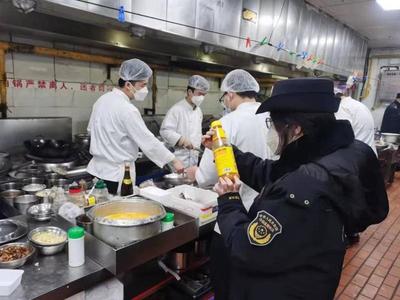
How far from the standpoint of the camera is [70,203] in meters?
1.62

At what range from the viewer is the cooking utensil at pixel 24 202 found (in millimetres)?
1735

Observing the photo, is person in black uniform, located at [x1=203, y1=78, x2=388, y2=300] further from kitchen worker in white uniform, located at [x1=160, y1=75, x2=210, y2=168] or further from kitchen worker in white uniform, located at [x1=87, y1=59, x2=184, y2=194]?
kitchen worker in white uniform, located at [x1=160, y1=75, x2=210, y2=168]

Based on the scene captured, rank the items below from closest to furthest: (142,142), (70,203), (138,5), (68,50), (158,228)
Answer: (158,228), (70,203), (142,142), (138,5), (68,50)

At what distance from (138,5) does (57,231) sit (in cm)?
198

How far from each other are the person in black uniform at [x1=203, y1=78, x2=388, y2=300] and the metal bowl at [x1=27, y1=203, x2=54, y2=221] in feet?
3.30

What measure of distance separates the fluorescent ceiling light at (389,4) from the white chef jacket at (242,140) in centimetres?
375

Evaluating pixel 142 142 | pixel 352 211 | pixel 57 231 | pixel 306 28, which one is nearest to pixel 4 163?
pixel 142 142

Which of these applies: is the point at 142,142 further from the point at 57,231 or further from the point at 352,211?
the point at 352,211

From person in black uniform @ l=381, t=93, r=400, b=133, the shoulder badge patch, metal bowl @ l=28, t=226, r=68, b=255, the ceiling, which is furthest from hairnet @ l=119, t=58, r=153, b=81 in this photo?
person in black uniform @ l=381, t=93, r=400, b=133

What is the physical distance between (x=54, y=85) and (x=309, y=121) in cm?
302

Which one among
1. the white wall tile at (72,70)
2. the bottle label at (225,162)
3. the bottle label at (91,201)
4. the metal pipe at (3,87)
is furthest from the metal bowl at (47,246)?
the white wall tile at (72,70)

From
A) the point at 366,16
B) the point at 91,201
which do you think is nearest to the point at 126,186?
the point at 91,201

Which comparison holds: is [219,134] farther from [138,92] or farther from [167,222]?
[138,92]

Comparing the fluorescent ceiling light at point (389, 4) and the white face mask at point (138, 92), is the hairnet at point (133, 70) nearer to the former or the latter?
the white face mask at point (138, 92)
